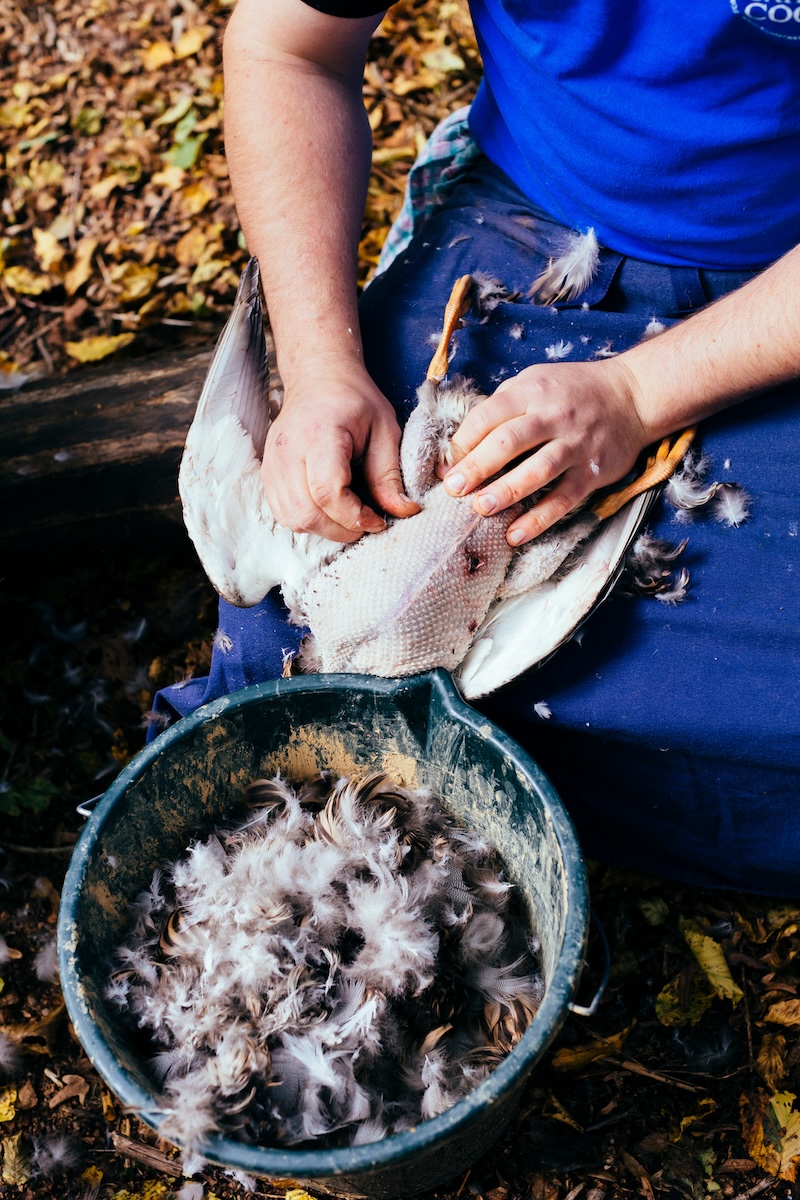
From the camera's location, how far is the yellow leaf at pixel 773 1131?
4.82 feet

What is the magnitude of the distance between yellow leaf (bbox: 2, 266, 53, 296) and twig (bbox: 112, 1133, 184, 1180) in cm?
240

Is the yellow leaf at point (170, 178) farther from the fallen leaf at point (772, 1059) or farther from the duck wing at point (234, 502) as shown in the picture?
the fallen leaf at point (772, 1059)

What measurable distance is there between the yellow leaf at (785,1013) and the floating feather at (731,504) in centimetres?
91

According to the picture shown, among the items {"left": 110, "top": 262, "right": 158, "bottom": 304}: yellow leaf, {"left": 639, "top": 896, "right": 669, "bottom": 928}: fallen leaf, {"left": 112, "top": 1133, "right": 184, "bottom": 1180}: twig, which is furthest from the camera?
{"left": 110, "top": 262, "right": 158, "bottom": 304}: yellow leaf

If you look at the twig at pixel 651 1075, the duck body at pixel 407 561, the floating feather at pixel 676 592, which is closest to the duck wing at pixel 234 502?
the duck body at pixel 407 561

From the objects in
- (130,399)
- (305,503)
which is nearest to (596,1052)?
(305,503)

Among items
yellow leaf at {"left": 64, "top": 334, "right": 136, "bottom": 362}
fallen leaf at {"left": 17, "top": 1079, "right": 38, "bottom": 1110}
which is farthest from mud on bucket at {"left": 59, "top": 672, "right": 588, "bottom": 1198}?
yellow leaf at {"left": 64, "top": 334, "right": 136, "bottom": 362}

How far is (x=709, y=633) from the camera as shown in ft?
4.38

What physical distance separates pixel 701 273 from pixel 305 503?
2.81ft

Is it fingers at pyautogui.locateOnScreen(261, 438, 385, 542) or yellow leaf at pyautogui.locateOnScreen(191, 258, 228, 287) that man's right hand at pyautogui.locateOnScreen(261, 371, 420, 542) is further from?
yellow leaf at pyautogui.locateOnScreen(191, 258, 228, 287)

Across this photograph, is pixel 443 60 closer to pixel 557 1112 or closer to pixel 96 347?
pixel 96 347

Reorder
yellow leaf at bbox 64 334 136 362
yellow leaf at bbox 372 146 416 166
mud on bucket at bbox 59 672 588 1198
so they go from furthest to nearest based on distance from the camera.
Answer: yellow leaf at bbox 372 146 416 166 < yellow leaf at bbox 64 334 136 362 < mud on bucket at bbox 59 672 588 1198

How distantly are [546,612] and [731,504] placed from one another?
0.35m

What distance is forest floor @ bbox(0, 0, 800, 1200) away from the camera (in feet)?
4.96
